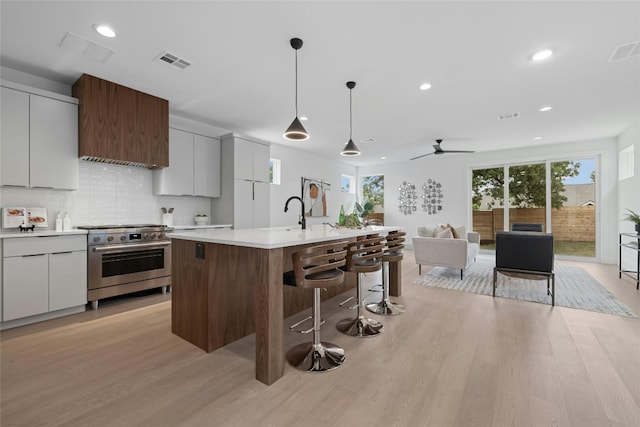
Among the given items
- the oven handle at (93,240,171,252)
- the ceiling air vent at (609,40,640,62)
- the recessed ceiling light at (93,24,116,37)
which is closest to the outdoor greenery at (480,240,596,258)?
the ceiling air vent at (609,40,640,62)

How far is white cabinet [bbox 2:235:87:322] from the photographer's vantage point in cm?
275

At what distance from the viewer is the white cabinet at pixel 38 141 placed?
2.94 meters

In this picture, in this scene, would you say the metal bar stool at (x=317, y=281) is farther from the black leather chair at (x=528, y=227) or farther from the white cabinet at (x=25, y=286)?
the black leather chair at (x=528, y=227)

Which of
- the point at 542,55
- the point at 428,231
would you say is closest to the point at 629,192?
the point at 428,231

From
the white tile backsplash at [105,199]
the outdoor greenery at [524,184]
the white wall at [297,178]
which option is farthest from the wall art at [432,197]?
the white tile backsplash at [105,199]

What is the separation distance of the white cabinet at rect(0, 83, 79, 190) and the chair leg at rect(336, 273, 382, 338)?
3468 mm

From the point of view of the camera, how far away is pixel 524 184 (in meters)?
7.06

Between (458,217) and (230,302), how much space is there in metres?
6.96

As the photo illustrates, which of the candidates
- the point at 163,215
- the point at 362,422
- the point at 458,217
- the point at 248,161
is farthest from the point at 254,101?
the point at 458,217

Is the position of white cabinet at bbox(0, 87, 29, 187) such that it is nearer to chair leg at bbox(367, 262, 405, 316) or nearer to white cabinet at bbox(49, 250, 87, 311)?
white cabinet at bbox(49, 250, 87, 311)

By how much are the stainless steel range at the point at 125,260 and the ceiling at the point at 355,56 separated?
1.83 m

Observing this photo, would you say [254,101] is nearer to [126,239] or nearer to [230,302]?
[126,239]

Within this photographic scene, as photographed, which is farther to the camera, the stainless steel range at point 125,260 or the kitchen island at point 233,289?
the stainless steel range at point 125,260

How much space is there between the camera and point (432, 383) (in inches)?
74.0
